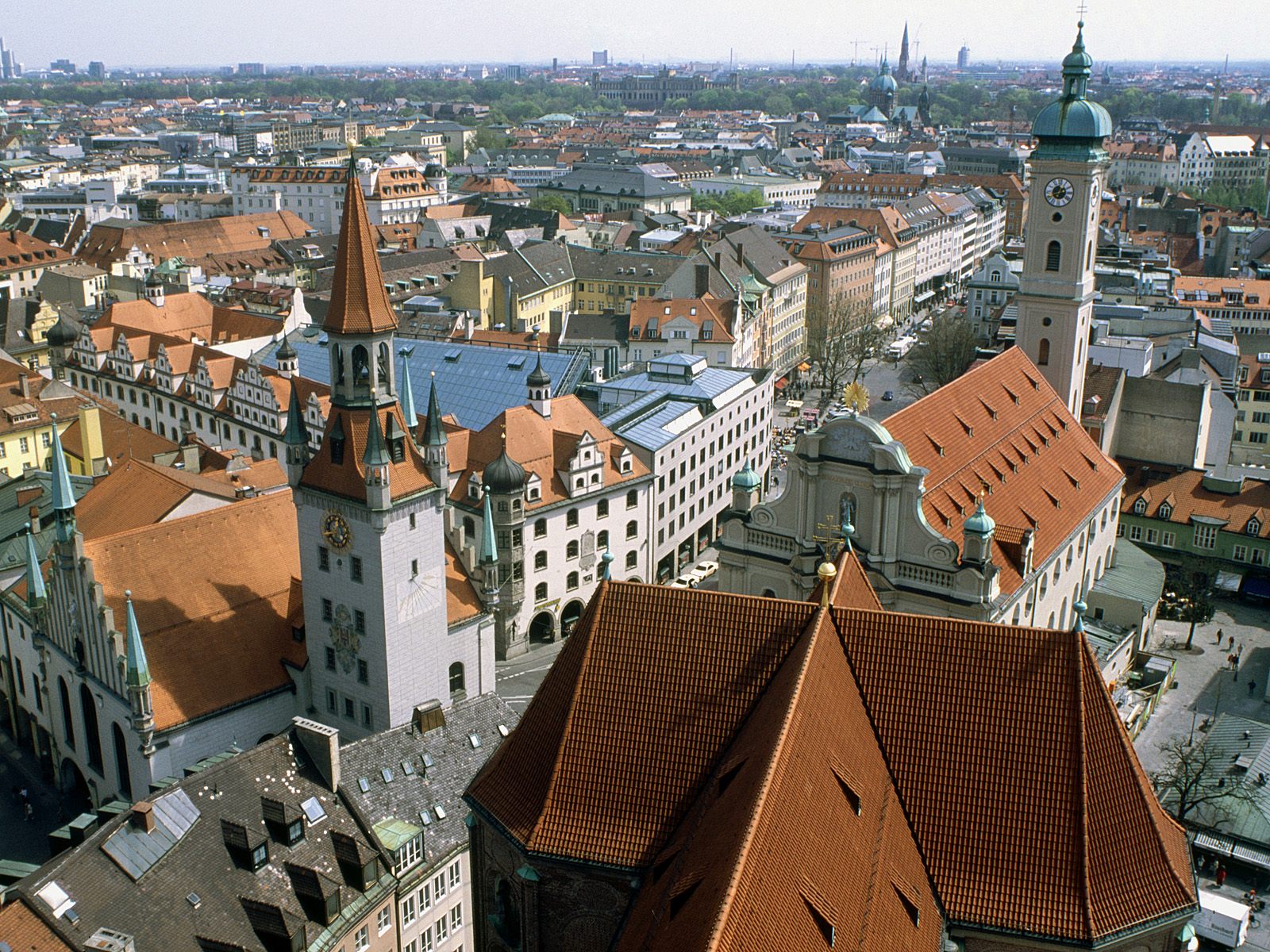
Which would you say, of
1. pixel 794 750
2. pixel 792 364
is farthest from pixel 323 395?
pixel 792 364

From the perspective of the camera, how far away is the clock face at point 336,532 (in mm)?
51469

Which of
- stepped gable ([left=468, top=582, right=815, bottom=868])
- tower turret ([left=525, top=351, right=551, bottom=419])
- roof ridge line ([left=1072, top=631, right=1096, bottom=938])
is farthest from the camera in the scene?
tower turret ([left=525, top=351, right=551, bottom=419])

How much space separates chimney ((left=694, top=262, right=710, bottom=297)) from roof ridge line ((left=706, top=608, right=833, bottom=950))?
95937 millimetres

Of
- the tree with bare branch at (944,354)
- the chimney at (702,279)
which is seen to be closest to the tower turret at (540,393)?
the chimney at (702,279)

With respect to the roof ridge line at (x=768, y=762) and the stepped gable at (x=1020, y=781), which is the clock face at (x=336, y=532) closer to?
the roof ridge line at (x=768, y=762)

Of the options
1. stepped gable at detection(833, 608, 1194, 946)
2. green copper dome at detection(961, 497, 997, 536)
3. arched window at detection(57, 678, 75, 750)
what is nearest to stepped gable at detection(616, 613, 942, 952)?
stepped gable at detection(833, 608, 1194, 946)

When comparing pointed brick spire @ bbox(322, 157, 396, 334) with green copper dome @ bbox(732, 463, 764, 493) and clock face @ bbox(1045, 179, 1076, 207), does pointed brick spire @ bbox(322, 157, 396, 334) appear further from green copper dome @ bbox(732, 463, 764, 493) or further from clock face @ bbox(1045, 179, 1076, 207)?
clock face @ bbox(1045, 179, 1076, 207)

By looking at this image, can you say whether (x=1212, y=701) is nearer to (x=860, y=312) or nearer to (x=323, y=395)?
(x=323, y=395)

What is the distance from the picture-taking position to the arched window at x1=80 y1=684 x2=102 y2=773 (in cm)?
5628

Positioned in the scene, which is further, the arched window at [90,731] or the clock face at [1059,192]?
the clock face at [1059,192]

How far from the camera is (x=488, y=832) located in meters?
37.2

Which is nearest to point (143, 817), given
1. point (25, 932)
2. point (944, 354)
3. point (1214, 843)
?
point (25, 932)

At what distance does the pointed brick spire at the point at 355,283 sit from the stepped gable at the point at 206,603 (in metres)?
12.4

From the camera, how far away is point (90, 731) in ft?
187
